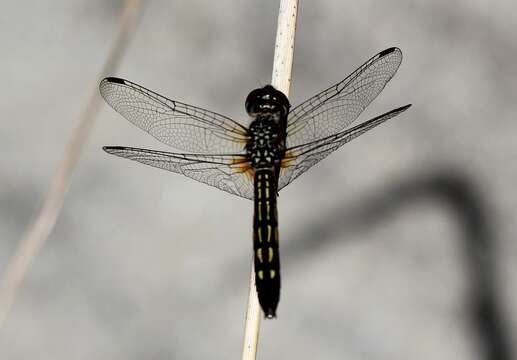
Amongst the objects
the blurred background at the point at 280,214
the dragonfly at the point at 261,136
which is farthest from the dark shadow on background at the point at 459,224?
the dragonfly at the point at 261,136

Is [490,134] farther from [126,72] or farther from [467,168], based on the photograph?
[126,72]

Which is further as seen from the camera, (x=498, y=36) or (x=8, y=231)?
(x=498, y=36)

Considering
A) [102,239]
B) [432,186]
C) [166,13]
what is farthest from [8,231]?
[432,186]

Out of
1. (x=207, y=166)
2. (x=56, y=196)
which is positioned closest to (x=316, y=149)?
(x=207, y=166)

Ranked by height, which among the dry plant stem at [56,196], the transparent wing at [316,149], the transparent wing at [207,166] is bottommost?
the dry plant stem at [56,196]

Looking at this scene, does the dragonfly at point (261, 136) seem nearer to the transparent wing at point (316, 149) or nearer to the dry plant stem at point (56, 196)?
the transparent wing at point (316, 149)

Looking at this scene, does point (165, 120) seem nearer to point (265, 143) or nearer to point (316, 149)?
point (265, 143)
